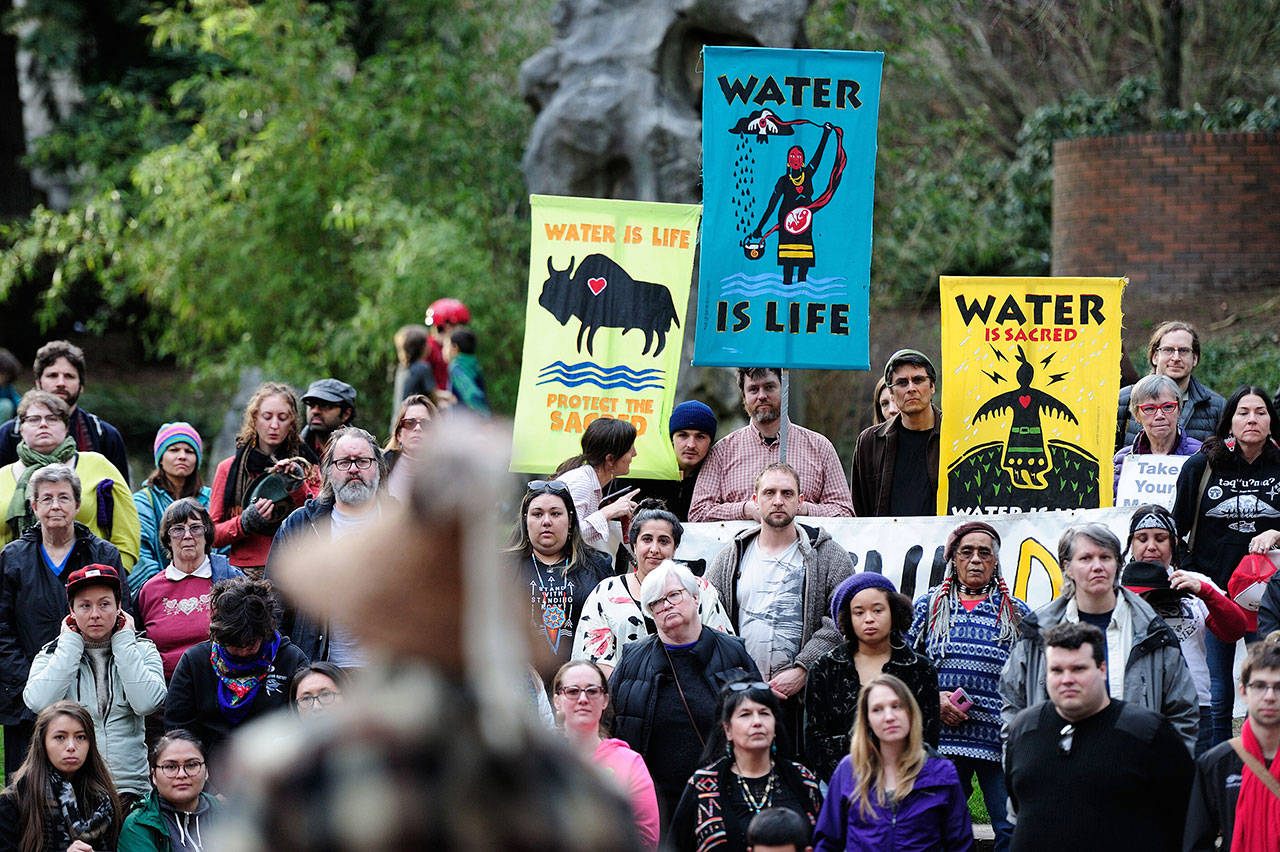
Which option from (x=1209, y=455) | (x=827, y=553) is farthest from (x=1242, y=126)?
(x=827, y=553)

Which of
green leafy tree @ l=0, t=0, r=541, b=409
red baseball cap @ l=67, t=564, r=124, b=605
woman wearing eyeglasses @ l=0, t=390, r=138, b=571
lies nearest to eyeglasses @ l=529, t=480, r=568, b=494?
red baseball cap @ l=67, t=564, r=124, b=605

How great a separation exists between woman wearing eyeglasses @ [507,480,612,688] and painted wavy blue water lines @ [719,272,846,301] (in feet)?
4.69

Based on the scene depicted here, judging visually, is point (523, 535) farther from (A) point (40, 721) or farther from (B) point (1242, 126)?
(B) point (1242, 126)

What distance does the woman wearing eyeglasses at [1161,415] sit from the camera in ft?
24.4

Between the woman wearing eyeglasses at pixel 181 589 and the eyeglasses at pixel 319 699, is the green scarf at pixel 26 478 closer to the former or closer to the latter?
the woman wearing eyeglasses at pixel 181 589

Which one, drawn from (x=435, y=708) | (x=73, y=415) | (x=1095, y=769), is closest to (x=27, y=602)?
(x=73, y=415)

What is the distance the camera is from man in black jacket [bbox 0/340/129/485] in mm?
8008

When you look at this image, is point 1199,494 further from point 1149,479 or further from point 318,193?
point 318,193

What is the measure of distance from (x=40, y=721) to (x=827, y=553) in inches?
127

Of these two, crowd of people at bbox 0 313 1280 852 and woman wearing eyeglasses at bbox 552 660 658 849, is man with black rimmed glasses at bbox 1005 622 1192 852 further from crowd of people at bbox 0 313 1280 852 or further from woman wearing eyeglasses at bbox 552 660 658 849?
woman wearing eyeglasses at bbox 552 660 658 849

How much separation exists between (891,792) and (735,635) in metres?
1.12

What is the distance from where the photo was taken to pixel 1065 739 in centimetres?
519

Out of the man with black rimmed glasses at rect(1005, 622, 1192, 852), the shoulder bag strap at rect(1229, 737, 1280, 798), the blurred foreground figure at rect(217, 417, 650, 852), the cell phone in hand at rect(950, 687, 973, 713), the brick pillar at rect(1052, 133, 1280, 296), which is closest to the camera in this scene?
the blurred foreground figure at rect(217, 417, 650, 852)

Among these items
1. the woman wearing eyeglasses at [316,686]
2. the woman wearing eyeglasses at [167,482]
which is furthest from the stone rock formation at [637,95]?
the woman wearing eyeglasses at [316,686]
